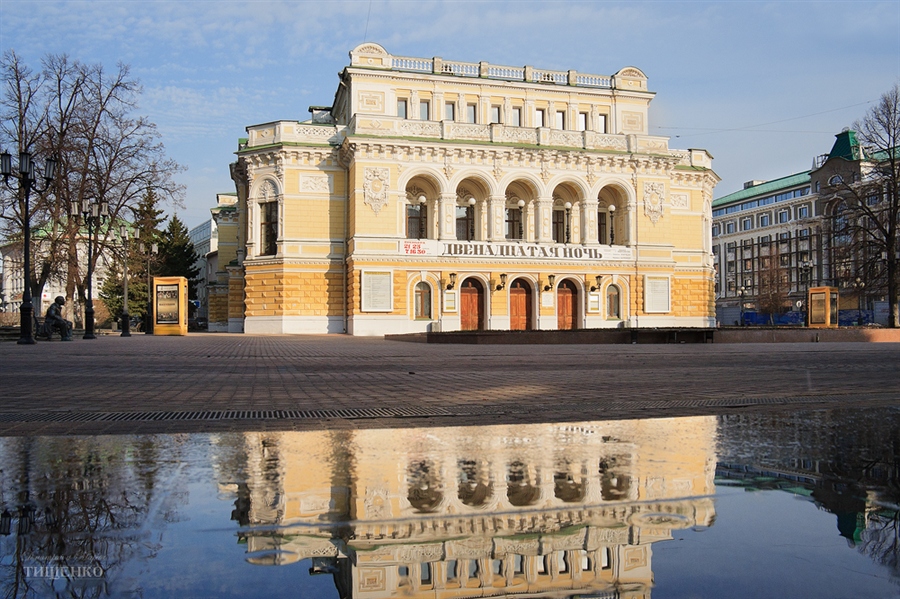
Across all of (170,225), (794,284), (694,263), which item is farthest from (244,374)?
(794,284)

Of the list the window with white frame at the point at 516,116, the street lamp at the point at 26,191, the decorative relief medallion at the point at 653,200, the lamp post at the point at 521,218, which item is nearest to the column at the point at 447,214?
the lamp post at the point at 521,218

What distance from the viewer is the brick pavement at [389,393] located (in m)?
6.70

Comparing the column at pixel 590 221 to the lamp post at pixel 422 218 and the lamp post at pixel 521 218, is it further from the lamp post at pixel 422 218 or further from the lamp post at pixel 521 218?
the lamp post at pixel 422 218

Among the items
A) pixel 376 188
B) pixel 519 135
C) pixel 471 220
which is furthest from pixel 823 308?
pixel 376 188

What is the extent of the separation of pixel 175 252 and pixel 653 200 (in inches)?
2108

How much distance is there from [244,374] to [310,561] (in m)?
10.4

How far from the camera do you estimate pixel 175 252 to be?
83.1m

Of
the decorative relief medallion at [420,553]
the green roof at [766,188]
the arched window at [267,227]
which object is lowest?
the decorative relief medallion at [420,553]

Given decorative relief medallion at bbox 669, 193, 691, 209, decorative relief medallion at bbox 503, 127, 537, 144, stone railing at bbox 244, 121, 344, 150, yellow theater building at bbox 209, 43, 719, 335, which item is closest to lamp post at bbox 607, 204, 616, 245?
yellow theater building at bbox 209, 43, 719, 335

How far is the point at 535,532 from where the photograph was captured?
2.97 m

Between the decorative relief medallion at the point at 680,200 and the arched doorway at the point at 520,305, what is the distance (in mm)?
13290

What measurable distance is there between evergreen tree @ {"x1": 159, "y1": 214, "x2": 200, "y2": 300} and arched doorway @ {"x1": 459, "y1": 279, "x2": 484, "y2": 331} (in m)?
41.6

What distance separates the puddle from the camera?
2.46 metres

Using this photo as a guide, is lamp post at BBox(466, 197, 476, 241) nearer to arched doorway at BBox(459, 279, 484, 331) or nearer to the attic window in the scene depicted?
arched doorway at BBox(459, 279, 484, 331)
